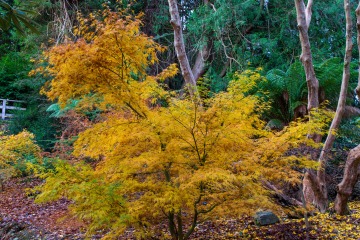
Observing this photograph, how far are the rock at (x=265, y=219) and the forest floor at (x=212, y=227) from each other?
0.08 meters

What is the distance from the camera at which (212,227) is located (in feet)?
16.0

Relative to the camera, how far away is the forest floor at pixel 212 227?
4258 mm

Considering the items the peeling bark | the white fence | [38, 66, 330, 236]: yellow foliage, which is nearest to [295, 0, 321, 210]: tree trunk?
[38, 66, 330, 236]: yellow foliage

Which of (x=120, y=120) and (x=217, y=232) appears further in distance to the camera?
(x=217, y=232)

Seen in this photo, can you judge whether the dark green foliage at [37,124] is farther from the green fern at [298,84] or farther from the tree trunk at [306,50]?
the tree trunk at [306,50]

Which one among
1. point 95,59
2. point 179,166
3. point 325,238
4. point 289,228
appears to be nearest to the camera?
point 95,59

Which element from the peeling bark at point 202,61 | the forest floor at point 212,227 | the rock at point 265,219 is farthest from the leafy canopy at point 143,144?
the peeling bark at point 202,61

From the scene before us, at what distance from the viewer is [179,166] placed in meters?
3.03

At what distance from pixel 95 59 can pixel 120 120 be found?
1.96 ft

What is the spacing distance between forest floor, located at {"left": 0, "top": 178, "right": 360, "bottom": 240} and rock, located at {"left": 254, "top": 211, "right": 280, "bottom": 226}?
83 mm

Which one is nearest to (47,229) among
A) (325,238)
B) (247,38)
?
(325,238)

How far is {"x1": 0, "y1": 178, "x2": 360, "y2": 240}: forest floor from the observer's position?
4.26 m

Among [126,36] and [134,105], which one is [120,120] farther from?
[126,36]

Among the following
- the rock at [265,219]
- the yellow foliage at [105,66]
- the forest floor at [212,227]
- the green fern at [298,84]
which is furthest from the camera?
the green fern at [298,84]
